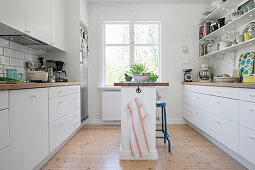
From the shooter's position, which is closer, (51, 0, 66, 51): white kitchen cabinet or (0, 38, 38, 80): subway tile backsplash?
(0, 38, 38, 80): subway tile backsplash

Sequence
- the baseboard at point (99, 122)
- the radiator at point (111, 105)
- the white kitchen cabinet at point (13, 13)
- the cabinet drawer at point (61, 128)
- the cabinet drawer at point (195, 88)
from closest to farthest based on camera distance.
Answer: the white kitchen cabinet at point (13, 13), the cabinet drawer at point (61, 128), the cabinet drawer at point (195, 88), the radiator at point (111, 105), the baseboard at point (99, 122)

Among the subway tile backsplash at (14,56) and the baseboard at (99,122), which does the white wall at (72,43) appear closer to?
the subway tile backsplash at (14,56)

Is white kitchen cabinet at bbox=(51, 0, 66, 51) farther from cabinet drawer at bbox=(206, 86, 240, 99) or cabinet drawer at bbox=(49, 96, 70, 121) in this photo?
cabinet drawer at bbox=(206, 86, 240, 99)

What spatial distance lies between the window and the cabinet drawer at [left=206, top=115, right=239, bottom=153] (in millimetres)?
1764

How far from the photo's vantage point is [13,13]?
5.14ft

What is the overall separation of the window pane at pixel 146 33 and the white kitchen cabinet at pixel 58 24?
1.67 metres

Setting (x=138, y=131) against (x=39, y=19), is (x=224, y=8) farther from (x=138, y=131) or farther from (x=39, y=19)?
(x=39, y=19)

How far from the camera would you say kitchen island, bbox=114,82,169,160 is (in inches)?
71.2

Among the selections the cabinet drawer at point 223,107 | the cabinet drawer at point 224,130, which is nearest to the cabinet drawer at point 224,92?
the cabinet drawer at point 223,107

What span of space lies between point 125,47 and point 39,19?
2001 mm

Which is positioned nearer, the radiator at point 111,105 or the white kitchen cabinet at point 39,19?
the white kitchen cabinet at point 39,19

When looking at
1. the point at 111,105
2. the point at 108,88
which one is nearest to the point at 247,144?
the point at 111,105

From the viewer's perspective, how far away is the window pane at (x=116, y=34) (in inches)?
144

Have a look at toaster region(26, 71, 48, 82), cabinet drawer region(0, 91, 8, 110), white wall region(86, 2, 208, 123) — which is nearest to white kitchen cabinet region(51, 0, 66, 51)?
toaster region(26, 71, 48, 82)
